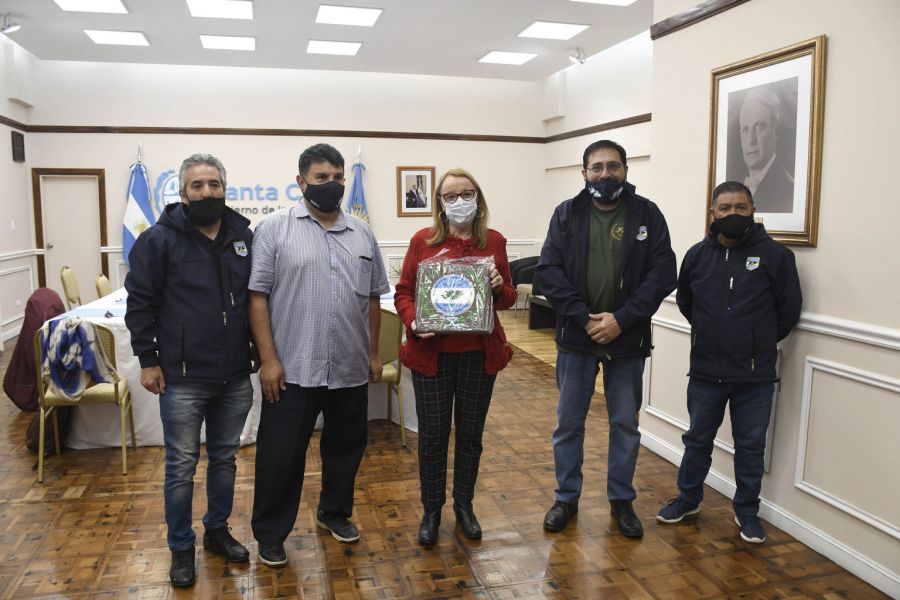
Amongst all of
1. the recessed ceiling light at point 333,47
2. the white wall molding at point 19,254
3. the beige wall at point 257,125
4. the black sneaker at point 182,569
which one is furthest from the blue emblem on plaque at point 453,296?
the white wall molding at point 19,254

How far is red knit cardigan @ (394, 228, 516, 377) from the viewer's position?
105 inches

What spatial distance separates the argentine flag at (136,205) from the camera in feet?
28.3

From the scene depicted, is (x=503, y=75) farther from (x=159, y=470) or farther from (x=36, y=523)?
A: (x=36, y=523)

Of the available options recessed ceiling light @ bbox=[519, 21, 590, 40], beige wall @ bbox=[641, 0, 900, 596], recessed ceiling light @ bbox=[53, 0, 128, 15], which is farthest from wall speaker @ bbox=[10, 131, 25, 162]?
beige wall @ bbox=[641, 0, 900, 596]

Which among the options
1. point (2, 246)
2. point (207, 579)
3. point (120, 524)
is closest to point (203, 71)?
point (2, 246)

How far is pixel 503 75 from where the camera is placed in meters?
9.38

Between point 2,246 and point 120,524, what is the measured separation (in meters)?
5.94

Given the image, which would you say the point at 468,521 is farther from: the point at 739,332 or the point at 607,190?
the point at 607,190

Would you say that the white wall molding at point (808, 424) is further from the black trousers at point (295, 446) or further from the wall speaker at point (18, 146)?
the wall speaker at point (18, 146)

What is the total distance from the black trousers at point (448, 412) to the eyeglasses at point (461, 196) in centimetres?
60

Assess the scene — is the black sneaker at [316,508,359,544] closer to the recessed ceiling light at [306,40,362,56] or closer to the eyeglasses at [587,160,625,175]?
the eyeglasses at [587,160,625,175]

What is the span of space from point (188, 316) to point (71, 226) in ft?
Answer: 24.8

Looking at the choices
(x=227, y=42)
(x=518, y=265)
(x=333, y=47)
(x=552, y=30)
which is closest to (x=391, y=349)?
(x=552, y=30)

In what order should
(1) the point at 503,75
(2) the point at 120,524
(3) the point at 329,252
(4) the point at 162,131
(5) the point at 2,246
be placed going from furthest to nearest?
(1) the point at 503,75, (4) the point at 162,131, (5) the point at 2,246, (2) the point at 120,524, (3) the point at 329,252
